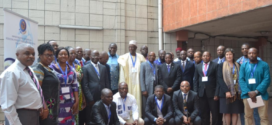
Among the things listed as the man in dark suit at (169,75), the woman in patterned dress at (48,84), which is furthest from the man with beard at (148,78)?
the woman in patterned dress at (48,84)

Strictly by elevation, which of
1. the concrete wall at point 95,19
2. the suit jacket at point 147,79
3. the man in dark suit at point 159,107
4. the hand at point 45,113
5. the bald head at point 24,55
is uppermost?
the concrete wall at point 95,19

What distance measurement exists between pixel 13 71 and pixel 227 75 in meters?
4.24

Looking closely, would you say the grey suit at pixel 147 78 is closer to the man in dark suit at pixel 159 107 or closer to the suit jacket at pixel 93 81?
the man in dark suit at pixel 159 107

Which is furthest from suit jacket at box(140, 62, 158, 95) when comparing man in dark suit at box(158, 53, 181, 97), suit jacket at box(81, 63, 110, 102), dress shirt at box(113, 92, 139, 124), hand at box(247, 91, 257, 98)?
hand at box(247, 91, 257, 98)

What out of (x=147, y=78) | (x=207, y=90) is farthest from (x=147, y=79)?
(x=207, y=90)

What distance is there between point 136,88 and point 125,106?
3.67 feet

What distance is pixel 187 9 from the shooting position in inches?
318

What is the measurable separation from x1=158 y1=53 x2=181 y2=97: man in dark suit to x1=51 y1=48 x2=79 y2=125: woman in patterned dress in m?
2.45

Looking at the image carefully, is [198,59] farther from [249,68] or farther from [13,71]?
[13,71]

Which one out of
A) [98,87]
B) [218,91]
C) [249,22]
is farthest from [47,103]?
[249,22]

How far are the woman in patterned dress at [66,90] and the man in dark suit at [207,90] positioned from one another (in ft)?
9.54

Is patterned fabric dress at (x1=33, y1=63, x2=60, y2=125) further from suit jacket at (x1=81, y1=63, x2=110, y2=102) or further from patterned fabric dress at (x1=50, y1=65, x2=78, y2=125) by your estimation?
suit jacket at (x1=81, y1=63, x2=110, y2=102)

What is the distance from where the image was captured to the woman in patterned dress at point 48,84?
3.47 metres

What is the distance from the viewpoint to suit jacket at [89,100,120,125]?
15.0 ft
